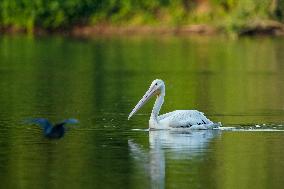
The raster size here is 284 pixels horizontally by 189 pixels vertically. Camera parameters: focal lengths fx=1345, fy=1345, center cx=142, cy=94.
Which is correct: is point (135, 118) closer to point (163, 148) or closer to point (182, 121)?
point (182, 121)

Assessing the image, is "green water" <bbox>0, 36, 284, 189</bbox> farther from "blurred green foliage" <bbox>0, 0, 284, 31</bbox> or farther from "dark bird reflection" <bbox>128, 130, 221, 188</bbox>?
"blurred green foliage" <bbox>0, 0, 284, 31</bbox>

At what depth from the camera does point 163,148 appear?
738 inches

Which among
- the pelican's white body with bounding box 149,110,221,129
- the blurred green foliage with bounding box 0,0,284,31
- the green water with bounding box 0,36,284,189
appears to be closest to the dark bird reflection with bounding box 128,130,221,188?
the green water with bounding box 0,36,284,189

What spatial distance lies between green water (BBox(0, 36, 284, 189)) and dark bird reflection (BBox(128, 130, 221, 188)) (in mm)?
14

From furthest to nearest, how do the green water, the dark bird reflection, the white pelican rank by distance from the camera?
the white pelican → the dark bird reflection → the green water

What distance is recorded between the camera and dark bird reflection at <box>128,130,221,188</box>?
16406 millimetres

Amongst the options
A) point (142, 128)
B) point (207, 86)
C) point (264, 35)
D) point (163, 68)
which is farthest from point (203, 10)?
point (142, 128)

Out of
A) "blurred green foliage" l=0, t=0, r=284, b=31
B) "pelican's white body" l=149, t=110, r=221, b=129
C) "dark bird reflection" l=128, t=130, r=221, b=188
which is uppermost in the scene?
"blurred green foliage" l=0, t=0, r=284, b=31

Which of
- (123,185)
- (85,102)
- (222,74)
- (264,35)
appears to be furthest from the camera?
(264,35)

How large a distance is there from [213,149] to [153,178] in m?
2.91

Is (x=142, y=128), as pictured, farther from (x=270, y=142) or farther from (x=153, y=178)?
(x=153, y=178)

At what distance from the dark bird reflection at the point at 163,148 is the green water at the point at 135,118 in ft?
0.04

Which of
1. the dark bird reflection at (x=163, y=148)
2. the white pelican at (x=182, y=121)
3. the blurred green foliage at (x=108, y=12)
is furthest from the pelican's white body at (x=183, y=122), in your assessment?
the blurred green foliage at (x=108, y=12)

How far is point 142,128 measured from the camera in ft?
70.7
